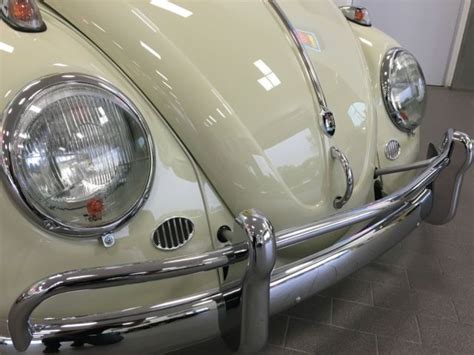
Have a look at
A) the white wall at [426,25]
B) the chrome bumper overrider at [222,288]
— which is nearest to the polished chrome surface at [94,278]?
the chrome bumper overrider at [222,288]

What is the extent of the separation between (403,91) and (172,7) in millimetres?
857

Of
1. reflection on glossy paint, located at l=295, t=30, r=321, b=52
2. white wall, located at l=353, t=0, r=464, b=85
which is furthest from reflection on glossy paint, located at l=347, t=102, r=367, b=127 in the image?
white wall, located at l=353, t=0, r=464, b=85

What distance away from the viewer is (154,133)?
1.14 metres

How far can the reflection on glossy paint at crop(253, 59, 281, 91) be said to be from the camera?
52.5 inches

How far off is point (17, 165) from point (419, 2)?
5782 mm

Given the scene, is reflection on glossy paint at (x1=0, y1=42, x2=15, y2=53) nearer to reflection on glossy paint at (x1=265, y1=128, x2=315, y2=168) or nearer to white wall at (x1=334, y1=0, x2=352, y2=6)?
reflection on glossy paint at (x1=265, y1=128, x2=315, y2=168)

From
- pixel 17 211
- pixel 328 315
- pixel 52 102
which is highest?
pixel 52 102

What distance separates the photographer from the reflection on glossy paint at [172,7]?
51.6 inches

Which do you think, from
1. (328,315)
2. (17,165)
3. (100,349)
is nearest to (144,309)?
(100,349)

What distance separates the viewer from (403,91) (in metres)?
1.70

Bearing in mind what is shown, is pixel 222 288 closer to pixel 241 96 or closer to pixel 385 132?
pixel 241 96

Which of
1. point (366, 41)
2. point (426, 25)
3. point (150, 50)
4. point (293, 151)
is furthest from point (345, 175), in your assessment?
point (426, 25)

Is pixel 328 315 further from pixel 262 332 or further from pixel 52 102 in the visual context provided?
pixel 52 102

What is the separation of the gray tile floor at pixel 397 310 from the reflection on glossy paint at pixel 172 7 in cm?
97
